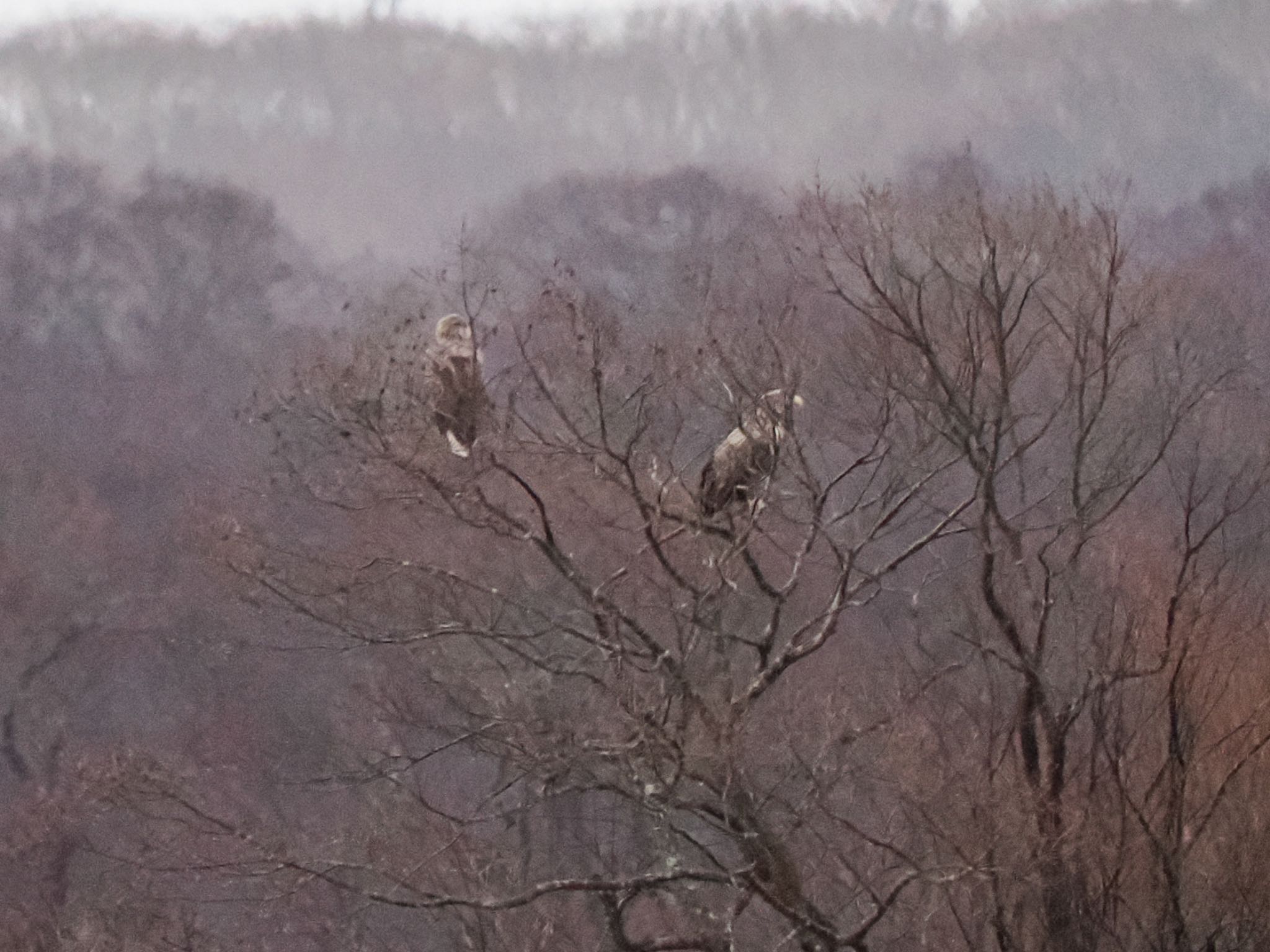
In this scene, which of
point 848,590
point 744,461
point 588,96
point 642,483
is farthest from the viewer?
point 588,96

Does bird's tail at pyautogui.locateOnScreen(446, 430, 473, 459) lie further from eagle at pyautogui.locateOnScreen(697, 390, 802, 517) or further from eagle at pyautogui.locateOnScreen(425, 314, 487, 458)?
eagle at pyautogui.locateOnScreen(697, 390, 802, 517)

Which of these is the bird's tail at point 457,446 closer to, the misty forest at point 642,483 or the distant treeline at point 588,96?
the misty forest at point 642,483

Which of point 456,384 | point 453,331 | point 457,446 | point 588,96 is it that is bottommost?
point 457,446

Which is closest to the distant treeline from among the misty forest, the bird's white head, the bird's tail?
the misty forest

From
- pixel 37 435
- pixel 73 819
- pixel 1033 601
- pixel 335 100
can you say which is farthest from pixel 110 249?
pixel 1033 601

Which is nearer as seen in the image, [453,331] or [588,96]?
[453,331]

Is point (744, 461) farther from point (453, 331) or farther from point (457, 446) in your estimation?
point (453, 331)

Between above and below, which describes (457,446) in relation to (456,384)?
below

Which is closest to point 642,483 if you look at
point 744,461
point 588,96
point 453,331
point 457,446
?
point 744,461
